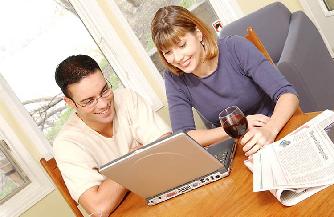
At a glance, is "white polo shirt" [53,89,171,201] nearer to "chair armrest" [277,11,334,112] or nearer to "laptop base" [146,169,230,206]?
"laptop base" [146,169,230,206]

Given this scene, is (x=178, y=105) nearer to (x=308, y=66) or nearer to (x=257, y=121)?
(x=257, y=121)

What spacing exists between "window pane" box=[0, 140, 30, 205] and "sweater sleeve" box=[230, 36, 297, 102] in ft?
6.45

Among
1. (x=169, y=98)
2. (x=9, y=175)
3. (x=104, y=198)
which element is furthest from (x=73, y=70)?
(x=9, y=175)

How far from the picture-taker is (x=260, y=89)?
1.90 meters

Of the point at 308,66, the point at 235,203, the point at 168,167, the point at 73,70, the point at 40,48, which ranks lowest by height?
the point at 308,66

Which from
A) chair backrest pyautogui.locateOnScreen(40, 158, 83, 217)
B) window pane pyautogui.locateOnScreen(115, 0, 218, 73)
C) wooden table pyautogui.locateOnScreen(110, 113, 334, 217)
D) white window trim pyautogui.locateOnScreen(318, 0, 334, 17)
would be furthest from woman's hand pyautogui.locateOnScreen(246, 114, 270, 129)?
white window trim pyautogui.locateOnScreen(318, 0, 334, 17)

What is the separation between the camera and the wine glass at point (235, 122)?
4.36ft

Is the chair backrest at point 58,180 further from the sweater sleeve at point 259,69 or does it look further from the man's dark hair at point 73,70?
the sweater sleeve at point 259,69

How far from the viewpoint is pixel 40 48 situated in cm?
341

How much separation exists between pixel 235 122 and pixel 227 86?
0.57 meters

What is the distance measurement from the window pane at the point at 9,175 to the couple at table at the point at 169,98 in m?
1.33

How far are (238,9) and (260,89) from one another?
2.51m

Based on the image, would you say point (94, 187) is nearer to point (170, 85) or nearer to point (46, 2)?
point (170, 85)

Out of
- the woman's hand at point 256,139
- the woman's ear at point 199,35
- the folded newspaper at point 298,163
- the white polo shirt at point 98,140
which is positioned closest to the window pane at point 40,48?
the white polo shirt at point 98,140
